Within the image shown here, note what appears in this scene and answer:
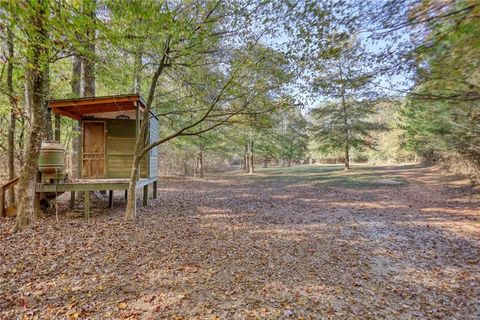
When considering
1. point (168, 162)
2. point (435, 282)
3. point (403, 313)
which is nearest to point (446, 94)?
point (435, 282)

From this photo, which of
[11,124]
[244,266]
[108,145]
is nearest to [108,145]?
[108,145]

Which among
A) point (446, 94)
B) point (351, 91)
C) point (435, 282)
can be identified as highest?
point (351, 91)

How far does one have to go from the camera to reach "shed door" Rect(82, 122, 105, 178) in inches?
340

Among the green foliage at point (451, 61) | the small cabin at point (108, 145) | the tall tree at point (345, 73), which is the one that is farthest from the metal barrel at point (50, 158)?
the green foliage at point (451, 61)

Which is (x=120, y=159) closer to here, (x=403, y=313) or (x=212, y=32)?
(x=212, y=32)

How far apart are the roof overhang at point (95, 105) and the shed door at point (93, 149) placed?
1.74 ft

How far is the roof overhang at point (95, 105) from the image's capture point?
6898mm

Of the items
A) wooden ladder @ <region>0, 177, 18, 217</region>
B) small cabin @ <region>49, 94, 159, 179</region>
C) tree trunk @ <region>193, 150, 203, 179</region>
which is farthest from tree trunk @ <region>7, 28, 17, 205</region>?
tree trunk @ <region>193, 150, 203, 179</region>

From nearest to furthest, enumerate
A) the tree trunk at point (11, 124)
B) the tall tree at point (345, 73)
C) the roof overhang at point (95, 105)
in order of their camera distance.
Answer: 1. the tall tree at point (345, 73)
2. the tree trunk at point (11, 124)
3. the roof overhang at point (95, 105)

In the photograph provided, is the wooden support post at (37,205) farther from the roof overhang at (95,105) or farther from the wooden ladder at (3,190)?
the roof overhang at (95,105)

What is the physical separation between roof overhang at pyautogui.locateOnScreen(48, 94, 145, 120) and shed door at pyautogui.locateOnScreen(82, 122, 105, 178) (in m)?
0.53

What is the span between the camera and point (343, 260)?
4340mm

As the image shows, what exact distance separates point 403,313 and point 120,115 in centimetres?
909

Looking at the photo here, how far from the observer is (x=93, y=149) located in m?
8.70
